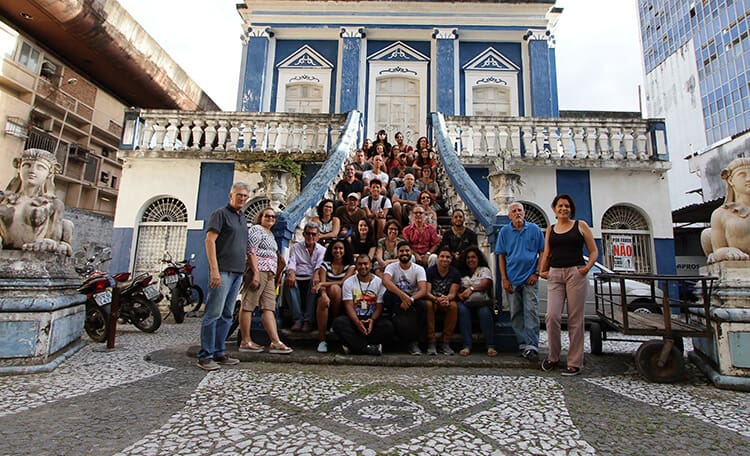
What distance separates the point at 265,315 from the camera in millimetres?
4242

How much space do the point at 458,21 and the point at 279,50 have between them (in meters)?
5.81

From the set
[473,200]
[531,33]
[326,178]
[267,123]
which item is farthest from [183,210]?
[531,33]

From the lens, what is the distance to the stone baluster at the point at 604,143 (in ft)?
29.8

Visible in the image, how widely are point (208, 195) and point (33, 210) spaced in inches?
218

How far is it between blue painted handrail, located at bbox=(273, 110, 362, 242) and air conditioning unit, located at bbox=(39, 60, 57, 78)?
531 inches

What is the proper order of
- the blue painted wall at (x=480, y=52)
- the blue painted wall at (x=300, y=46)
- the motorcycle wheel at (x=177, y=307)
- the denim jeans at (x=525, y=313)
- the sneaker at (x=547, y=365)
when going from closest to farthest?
the sneaker at (x=547, y=365) < the denim jeans at (x=525, y=313) < the motorcycle wheel at (x=177, y=307) < the blue painted wall at (x=480, y=52) < the blue painted wall at (x=300, y=46)

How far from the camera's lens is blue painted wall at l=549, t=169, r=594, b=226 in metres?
9.14

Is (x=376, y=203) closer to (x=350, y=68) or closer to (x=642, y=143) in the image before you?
(x=642, y=143)

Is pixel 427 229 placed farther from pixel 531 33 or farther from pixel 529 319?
pixel 531 33

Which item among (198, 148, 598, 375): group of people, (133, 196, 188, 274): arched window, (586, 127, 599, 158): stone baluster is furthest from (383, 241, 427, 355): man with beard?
(586, 127, 599, 158): stone baluster

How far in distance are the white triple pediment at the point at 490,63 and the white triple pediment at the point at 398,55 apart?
1.43 meters

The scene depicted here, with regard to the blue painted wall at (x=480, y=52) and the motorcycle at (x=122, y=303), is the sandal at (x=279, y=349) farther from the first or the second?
the blue painted wall at (x=480, y=52)

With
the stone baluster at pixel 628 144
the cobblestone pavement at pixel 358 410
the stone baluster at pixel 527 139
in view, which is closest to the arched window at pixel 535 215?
the stone baluster at pixel 527 139

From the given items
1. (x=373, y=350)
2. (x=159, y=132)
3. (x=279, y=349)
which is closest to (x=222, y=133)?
(x=159, y=132)
